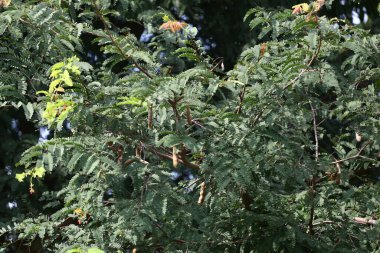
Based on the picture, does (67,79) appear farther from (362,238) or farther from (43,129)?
(43,129)

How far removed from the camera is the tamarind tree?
2.48 metres

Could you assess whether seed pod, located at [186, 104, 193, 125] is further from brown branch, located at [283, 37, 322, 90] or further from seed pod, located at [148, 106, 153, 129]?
brown branch, located at [283, 37, 322, 90]

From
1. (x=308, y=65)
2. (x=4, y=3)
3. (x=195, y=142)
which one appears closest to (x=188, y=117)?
(x=195, y=142)

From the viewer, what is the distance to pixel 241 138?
8.30ft

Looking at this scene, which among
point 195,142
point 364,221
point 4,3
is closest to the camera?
point 195,142

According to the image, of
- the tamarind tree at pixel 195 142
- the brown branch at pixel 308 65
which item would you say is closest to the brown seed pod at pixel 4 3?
the tamarind tree at pixel 195 142

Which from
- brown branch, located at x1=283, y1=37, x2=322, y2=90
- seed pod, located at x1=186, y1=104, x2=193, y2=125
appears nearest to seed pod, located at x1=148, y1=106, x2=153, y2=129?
seed pod, located at x1=186, y1=104, x2=193, y2=125

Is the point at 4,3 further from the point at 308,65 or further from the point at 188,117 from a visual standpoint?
the point at 308,65

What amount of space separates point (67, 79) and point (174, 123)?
51 cm

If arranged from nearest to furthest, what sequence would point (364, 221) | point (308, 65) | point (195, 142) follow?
point (195, 142) → point (308, 65) → point (364, 221)

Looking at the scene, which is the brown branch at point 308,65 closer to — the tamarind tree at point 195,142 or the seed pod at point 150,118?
the tamarind tree at point 195,142

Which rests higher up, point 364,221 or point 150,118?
point 150,118

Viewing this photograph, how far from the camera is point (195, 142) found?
243 cm

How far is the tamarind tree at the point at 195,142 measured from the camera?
2.48 meters
